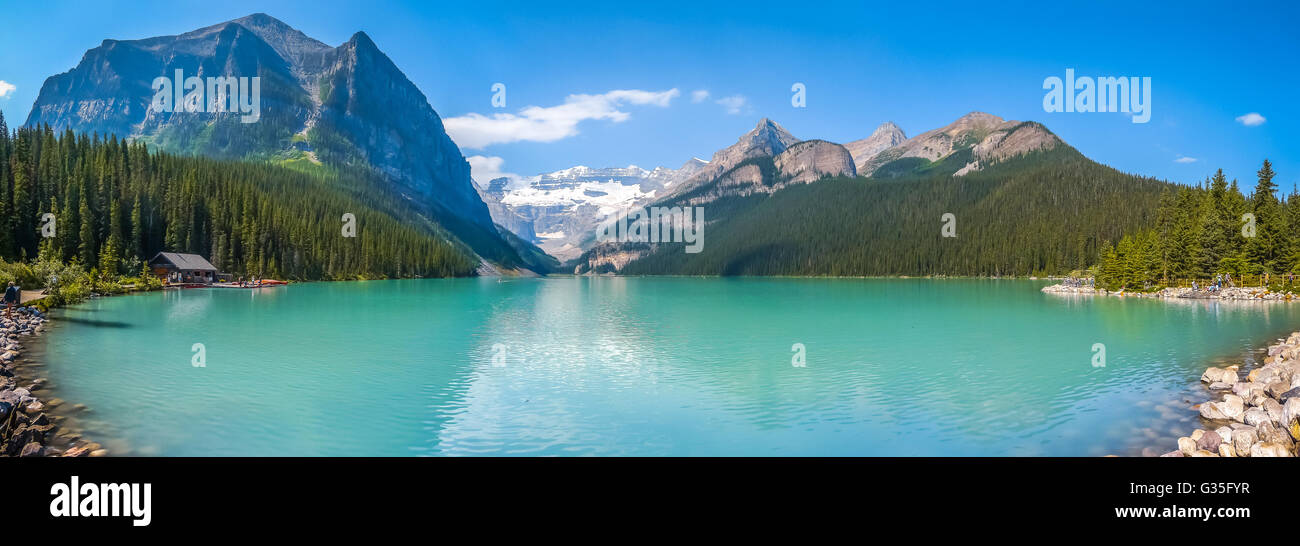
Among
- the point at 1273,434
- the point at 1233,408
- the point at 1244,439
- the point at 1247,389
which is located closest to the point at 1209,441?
the point at 1244,439

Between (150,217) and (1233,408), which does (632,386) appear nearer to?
(1233,408)

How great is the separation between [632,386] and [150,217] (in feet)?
395

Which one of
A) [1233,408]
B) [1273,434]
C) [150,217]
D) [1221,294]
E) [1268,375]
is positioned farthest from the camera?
[150,217]

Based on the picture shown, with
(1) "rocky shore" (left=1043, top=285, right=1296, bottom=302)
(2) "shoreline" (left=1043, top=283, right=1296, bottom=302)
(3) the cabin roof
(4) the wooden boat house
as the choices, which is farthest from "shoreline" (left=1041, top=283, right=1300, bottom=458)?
(3) the cabin roof

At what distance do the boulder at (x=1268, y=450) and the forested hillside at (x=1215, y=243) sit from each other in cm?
8605

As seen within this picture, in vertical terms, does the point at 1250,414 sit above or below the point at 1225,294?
below

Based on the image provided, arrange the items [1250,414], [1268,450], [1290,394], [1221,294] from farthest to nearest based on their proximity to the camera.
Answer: [1221,294] → [1290,394] → [1250,414] → [1268,450]

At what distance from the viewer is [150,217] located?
10806 centimetres

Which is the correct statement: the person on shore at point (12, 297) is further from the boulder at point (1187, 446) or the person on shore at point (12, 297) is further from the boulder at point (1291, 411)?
the boulder at point (1291, 411)

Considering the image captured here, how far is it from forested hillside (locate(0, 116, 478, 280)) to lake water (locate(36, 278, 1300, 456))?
5630 centimetres

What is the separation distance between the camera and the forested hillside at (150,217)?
8694 cm

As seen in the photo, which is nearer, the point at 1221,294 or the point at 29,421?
the point at 29,421
